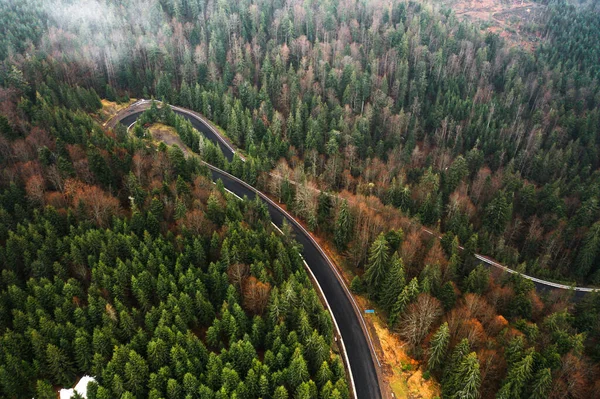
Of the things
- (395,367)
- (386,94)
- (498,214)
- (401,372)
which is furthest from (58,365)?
(386,94)

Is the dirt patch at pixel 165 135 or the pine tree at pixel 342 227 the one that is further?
the dirt patch at pixel 165 135

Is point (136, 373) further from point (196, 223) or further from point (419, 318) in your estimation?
point (419, 318)

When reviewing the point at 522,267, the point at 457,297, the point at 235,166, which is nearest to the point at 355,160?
the point at 235,166

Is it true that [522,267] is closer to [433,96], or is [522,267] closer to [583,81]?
[433,96]

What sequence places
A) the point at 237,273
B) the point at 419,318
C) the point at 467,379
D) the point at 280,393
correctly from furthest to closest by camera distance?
the point at 237,273
the point at 419,318
the point at 467,379
the point at 280,393

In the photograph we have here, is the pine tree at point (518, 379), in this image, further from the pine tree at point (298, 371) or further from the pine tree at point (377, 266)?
the pine tree at point (298, 371)

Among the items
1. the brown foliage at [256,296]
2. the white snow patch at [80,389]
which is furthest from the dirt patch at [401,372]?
the white snow patch at [80,389]
